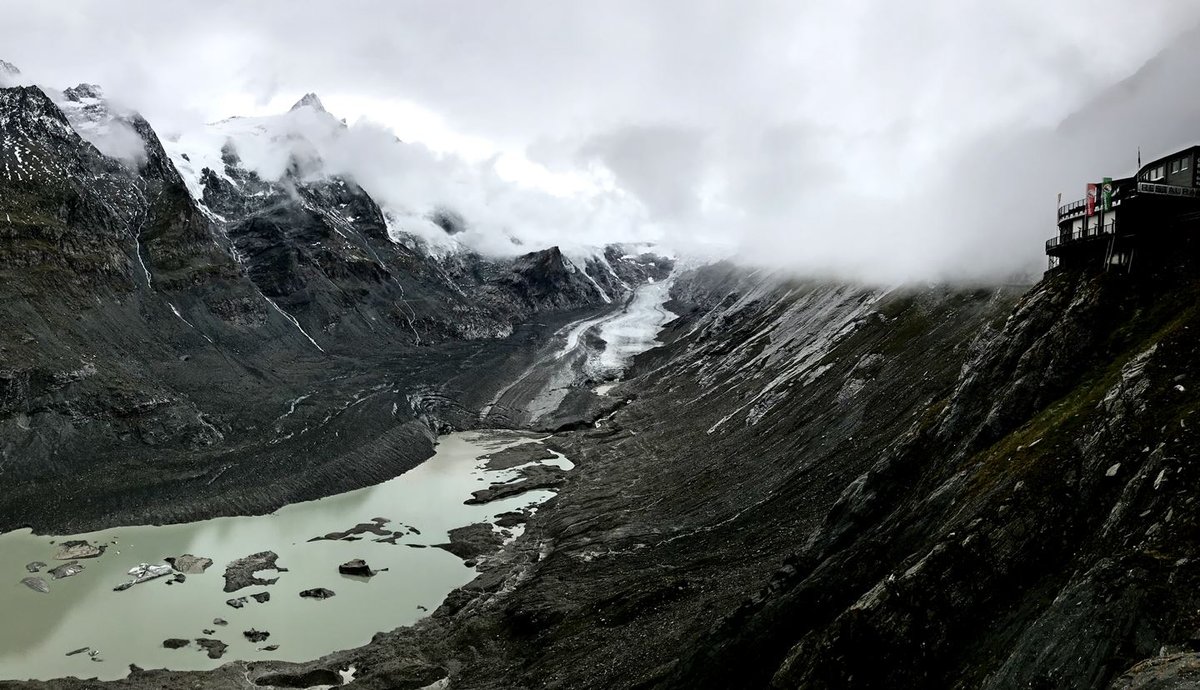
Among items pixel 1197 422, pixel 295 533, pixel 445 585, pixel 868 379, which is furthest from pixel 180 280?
pixel 1197 422

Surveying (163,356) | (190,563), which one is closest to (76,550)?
(190,563)

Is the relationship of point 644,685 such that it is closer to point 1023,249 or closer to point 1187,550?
point 1187,550

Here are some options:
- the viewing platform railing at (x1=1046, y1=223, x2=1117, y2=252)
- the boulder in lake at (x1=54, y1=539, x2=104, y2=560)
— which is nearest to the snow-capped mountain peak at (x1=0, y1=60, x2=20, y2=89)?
the boulder in lake at (x1=54, y1=539, x2=104, y2=560)

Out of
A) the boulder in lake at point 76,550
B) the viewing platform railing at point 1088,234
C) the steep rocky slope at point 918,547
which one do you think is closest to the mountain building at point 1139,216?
the viewing platform railing at point 1088,234

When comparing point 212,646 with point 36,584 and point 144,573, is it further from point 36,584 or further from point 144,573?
point 36,584

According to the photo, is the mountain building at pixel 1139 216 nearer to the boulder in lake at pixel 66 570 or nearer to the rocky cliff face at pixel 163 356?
the boulder in lake at pixel 66 570

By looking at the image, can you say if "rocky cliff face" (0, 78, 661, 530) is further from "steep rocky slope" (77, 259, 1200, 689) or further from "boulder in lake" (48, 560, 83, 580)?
"steep rocky slope" (77, 259, 1200, 689)
